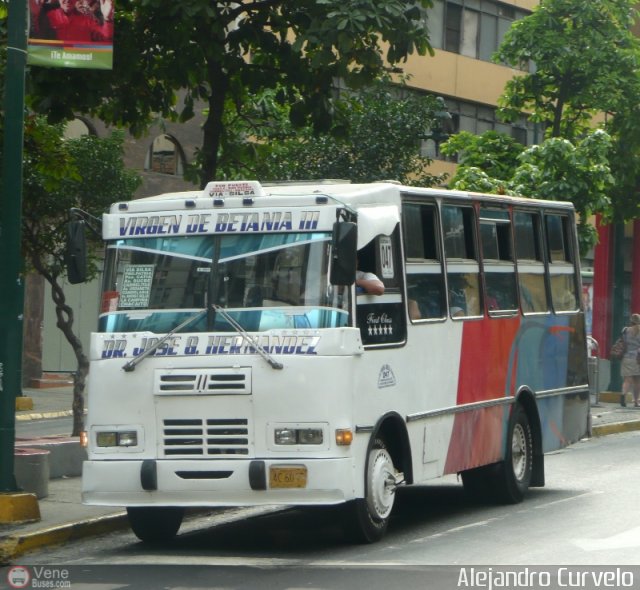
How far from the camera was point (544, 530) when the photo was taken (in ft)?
38.7

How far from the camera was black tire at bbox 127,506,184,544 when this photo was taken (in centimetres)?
1156

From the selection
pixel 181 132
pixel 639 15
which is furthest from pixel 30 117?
pixel 181 132

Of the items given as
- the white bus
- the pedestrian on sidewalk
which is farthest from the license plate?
the pedestrian on sidewalk

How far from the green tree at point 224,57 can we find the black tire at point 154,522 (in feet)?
15.8

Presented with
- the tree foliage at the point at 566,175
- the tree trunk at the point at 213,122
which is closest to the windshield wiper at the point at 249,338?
the tree trunk at the point at 213,122

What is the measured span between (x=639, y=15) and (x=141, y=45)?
573 inches

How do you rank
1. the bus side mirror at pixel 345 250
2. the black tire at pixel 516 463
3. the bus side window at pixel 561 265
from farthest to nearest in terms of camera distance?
1. the bus side window at pixel 561 265
2. the black tire at pixel 516 463
3. the bus side mirror at pixel 345 250

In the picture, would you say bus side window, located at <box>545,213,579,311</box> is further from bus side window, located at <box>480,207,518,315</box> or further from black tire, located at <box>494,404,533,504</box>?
A: black tire, located at <box>494,404,533,504</box>

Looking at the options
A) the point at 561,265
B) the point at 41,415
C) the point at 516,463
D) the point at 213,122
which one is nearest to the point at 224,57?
the point at 213,122

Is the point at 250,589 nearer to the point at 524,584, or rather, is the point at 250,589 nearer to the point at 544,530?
the point at 524,584

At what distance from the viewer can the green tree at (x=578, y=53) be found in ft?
86.1

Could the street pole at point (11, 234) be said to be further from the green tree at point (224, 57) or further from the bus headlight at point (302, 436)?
the bus headlight at point (302, 436)

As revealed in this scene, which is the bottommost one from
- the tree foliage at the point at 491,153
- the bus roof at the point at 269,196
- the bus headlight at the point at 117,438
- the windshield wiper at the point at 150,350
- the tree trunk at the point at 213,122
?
the bus headlight at the point at 117,438

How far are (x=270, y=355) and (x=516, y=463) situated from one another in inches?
176
